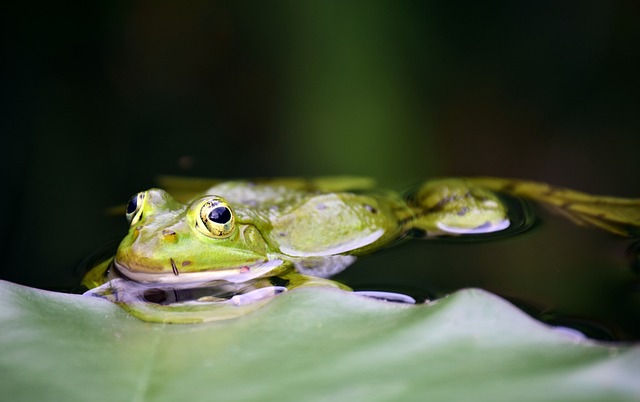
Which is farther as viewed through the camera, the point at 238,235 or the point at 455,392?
the point at 238,235

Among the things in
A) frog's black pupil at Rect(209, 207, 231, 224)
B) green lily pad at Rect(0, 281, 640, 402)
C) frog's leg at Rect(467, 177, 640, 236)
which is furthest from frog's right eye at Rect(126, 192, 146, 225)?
frog's leg at Rect(467, 177, 640, 236)

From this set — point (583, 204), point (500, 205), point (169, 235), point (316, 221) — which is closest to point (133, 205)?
point (169, 235)

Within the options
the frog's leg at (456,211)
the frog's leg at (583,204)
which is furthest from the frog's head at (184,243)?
the frog's leg at (583,204)

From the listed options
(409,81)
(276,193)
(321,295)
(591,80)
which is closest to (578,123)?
(591,80)

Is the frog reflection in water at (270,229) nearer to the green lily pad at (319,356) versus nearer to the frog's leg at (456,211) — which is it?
the frog's leg at (456,211)

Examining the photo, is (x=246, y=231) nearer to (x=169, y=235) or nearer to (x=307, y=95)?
(x=169, y=235)

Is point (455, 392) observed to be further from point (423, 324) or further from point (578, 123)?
point (578, 123)
